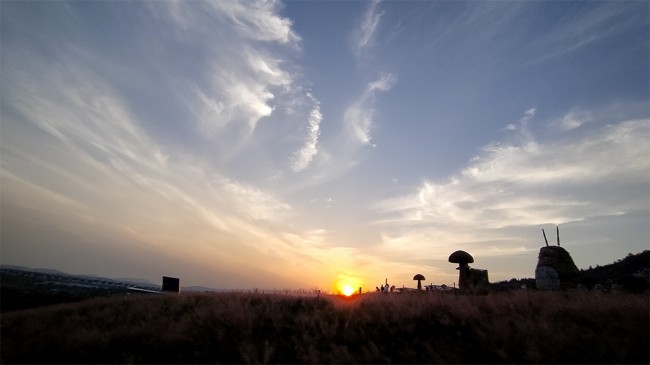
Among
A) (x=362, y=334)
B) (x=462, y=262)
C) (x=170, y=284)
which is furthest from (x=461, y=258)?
(x=170, y=284)

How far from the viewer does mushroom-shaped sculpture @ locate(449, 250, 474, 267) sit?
2653 cm

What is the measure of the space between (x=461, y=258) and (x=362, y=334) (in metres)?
18.1

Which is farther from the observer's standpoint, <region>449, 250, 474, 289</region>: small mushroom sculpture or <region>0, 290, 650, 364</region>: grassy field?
<region>449, 250, 474, 289</region>: small mushroom sculpture

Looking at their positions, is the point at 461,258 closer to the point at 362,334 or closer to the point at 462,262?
the point at 462,262

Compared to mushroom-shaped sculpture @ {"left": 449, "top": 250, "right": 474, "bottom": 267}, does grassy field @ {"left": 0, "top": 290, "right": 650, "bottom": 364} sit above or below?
below

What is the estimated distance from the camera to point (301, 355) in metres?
10.4

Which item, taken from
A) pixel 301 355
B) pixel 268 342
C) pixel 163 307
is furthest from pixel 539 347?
pixel 163 307

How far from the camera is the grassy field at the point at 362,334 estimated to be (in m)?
8.82

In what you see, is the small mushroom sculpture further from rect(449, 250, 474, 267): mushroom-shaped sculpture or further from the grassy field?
the grassy field

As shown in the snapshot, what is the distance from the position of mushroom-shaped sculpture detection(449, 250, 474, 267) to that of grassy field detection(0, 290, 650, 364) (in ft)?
43.6

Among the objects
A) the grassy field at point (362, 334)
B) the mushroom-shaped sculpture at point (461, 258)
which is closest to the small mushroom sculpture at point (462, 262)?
the mushroom-shaped sculpture at point (461, 258)


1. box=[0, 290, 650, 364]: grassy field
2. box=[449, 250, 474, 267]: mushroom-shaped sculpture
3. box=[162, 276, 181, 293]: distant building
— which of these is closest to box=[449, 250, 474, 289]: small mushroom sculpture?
box=[449, 250, 474, 267]: mushroom-shaped sculpture

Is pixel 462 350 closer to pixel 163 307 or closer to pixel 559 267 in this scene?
pixel 163 307

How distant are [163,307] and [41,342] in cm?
502
